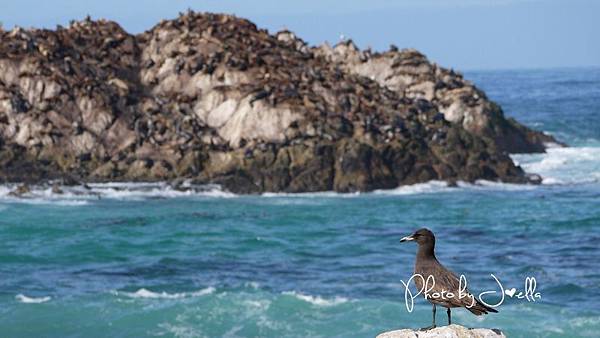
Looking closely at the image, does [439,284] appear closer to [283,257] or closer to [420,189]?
[283,257]

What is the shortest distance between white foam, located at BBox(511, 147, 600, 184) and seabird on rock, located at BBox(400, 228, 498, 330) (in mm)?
55818

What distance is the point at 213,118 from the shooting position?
234 ft

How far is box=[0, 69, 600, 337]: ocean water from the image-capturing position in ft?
125

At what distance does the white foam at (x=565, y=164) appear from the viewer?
73062 mm

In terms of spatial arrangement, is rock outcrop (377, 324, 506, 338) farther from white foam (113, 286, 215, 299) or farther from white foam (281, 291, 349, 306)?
white foam (113, 286, 215, 299)

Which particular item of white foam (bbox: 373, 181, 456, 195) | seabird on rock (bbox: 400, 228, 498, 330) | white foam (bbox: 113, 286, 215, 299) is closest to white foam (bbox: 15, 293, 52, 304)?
white foam (bbox: 113, 286, 215, 299)

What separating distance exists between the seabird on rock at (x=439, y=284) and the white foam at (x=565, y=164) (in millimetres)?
55818

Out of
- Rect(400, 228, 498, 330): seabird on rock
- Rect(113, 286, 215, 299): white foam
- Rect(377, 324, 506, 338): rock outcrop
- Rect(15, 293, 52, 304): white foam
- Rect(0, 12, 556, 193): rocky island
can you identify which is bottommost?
Rect(15, 293, 52, 304): white foam

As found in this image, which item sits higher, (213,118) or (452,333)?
(213,118)

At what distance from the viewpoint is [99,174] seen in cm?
6725

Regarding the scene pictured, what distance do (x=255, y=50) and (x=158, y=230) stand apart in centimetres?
2378

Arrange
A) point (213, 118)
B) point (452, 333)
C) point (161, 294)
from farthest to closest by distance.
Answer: point (213, 118) → point (161, 294) → point (452, 333)

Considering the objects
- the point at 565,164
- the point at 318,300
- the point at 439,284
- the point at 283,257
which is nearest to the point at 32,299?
the point at 318,300

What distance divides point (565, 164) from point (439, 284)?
6470 cm
